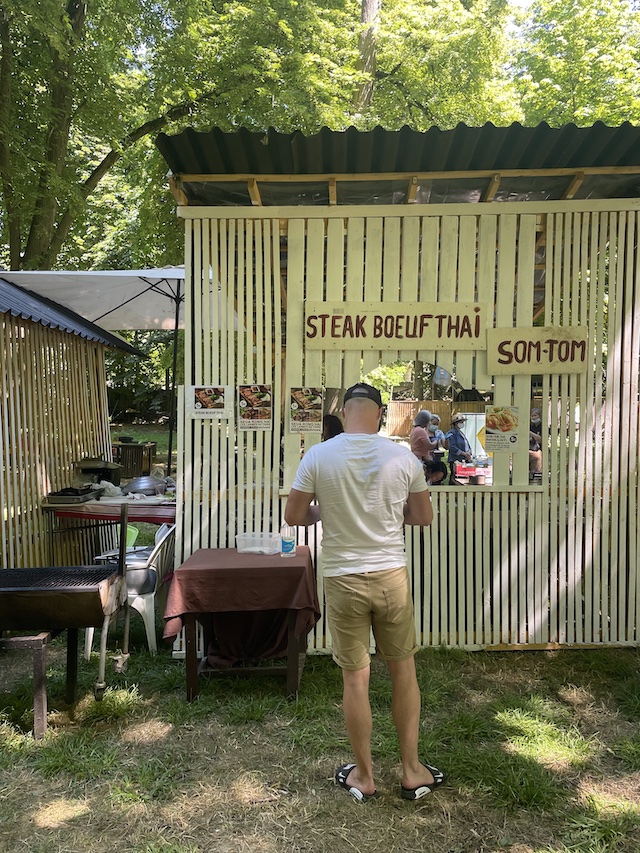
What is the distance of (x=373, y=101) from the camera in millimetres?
12922

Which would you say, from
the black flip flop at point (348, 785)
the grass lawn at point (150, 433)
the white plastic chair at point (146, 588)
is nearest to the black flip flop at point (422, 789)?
the black flip flop at point (348, 785)

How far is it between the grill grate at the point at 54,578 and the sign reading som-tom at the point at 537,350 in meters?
3.09

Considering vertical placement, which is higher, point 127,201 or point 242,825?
point 127,201

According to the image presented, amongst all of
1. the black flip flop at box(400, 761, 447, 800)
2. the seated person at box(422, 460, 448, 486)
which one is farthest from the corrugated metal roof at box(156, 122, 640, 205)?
the black flip flop at box(400, 761, 447, 800)

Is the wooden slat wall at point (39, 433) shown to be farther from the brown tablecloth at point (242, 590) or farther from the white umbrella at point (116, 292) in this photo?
the brown tablecloth at point (242, 590)

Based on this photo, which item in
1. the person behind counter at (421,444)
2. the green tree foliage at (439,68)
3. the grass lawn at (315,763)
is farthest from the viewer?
the green tree foliage at (439,68)

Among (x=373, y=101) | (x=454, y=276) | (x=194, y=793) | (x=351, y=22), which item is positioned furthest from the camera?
(x=373, y=101)

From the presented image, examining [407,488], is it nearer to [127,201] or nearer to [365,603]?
[365,603]

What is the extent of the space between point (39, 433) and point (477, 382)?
414cm

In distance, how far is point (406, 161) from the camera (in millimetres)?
3902

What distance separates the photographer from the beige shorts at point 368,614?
2727mm

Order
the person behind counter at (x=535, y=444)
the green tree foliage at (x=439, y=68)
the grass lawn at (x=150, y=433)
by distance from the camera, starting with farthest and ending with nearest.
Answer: the grass lawn at (x=150, y=433) < the green tree foliage at (x=439, y=68) < the person behind counter at (x=535, y=444)

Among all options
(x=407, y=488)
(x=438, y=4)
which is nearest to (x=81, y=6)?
(x=438, y=4)

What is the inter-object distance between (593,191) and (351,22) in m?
9.89
